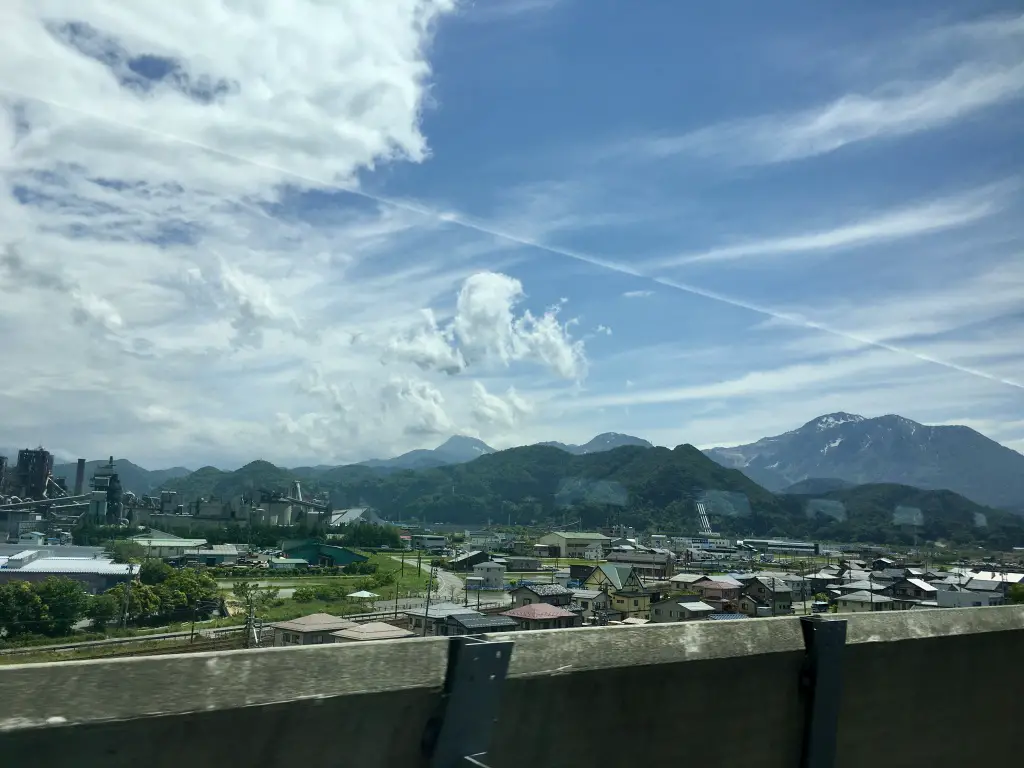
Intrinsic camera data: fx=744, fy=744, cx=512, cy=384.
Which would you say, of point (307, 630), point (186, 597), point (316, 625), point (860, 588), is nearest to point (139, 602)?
point (186, 597)

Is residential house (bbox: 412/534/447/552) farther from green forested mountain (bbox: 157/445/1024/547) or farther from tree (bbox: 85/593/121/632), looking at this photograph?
tree (bbox: 85/593/121/632)

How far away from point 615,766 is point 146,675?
1.40 meters

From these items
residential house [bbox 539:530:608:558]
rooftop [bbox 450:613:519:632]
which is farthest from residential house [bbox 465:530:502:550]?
rooftop [bbox 450:613:519:632]

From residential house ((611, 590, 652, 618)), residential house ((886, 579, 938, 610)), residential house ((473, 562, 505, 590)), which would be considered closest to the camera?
residential house ((611, 590, 652, 618))

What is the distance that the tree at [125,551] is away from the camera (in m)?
36.0

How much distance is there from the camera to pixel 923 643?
3111mm

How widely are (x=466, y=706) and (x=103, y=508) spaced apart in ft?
240

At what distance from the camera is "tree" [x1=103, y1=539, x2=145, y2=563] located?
118 feet

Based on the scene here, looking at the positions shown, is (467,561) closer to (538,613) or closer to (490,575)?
(490,575)

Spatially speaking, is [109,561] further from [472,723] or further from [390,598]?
[472,723]

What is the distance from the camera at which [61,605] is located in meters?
21.8

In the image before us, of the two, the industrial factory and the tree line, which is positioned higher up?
the industrial factory

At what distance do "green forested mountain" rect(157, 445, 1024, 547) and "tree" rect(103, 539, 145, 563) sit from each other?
60.5 m

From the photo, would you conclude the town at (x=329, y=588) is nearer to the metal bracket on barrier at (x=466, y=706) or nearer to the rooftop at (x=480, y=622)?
the rooftop at (x=480, y=622)
